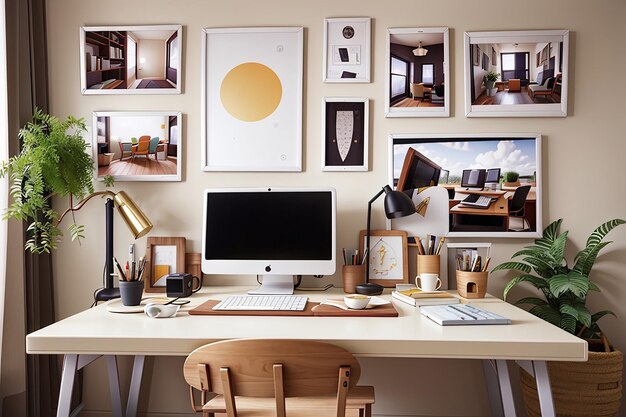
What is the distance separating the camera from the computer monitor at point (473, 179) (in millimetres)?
2336

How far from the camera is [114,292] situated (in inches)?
84.9

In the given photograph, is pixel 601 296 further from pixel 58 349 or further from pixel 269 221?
pixel 58 349

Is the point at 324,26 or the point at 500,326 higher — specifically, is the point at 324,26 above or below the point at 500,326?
above

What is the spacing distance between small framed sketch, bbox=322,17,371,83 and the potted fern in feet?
3.58

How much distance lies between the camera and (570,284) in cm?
198

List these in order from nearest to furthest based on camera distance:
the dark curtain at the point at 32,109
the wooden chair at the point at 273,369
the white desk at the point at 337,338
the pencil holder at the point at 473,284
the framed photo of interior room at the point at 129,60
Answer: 1. the wooden chair at the point at 273,369
2. the white desk at the point at 337,338
3. the pencil holder at the point at 473,284
4. the dark curtain at the point at 32,109
5. the framed photo of interior room at the point at 129,60

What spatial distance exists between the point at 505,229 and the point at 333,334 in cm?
121

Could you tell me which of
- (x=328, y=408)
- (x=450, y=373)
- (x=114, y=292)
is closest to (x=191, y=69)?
(x=114, y=292)

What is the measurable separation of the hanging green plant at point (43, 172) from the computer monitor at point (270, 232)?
60cm

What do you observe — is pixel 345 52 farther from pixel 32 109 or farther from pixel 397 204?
pixel 32 109

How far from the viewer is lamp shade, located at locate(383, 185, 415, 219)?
7.06 feet

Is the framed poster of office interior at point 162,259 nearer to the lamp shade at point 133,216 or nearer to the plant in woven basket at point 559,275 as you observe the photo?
the lamp shade at point 133,216

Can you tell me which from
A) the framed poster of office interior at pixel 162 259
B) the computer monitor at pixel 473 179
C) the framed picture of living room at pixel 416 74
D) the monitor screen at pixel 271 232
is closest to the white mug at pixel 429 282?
the monitor screen at pixel 271 232

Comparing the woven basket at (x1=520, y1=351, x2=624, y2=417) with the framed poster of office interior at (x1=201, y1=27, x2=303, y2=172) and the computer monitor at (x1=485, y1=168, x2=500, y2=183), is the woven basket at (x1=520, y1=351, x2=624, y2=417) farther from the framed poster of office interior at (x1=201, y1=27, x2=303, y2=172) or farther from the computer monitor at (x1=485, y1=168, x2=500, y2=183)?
the framed poster of office interior at (x1=201, y1=27, x2=303, y2=172)
